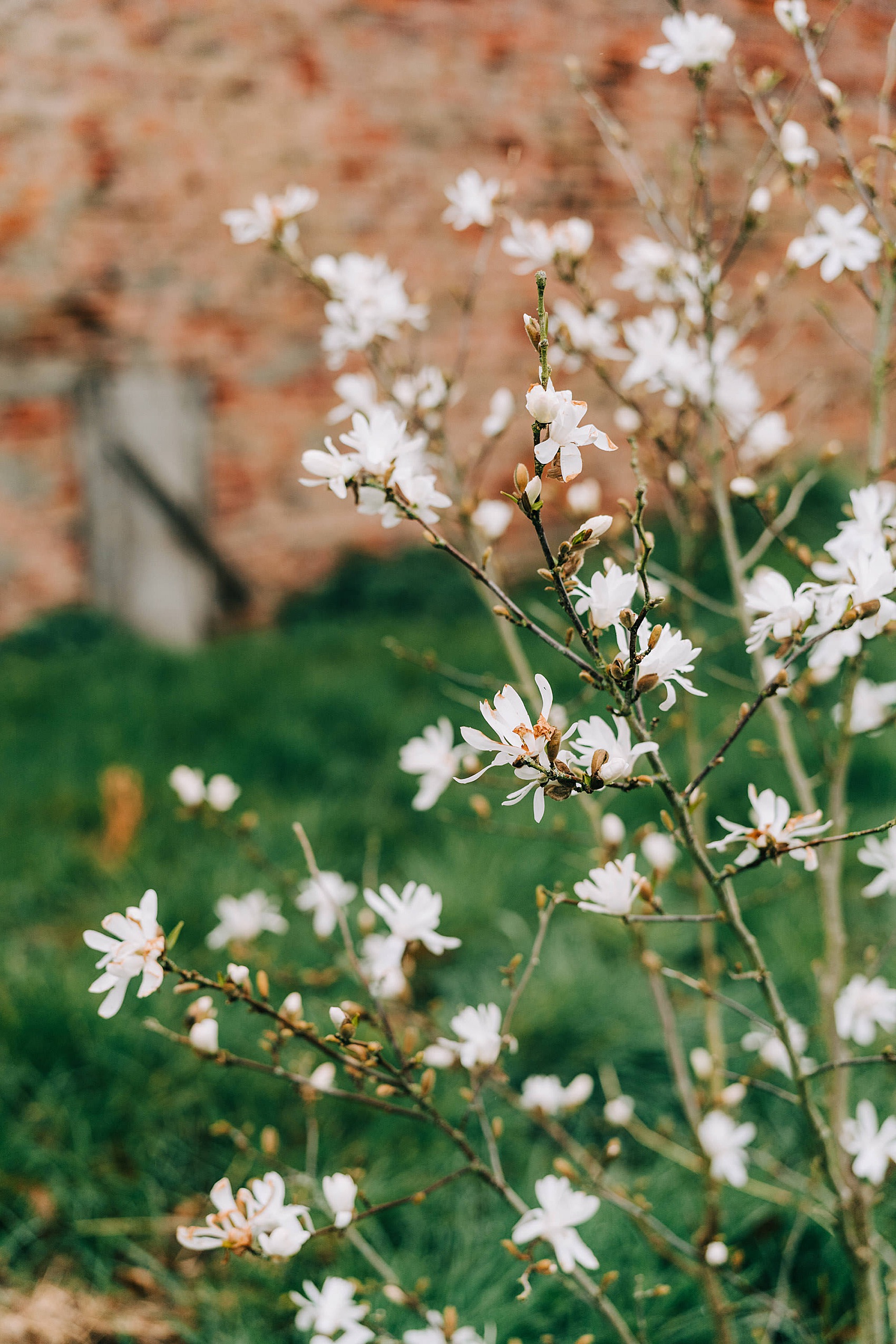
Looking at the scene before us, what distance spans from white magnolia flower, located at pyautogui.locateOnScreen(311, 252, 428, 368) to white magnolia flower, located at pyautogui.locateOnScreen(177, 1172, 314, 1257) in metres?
1.06

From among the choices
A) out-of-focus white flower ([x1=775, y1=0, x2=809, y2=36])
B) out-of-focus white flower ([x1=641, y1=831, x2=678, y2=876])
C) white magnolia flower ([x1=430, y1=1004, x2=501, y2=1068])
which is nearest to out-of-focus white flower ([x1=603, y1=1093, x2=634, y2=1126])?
out-of-focus white flower ([x1=641, y1=831, x2=678, y2=876])

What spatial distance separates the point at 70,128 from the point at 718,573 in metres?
3.59

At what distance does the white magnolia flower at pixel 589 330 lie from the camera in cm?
144

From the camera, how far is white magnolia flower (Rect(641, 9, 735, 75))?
118cm

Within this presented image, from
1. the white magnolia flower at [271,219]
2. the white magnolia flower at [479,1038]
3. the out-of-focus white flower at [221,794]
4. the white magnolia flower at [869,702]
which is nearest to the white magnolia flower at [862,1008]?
the white magnolia flower at [869,702]

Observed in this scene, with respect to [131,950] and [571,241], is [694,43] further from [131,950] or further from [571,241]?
[131,950]

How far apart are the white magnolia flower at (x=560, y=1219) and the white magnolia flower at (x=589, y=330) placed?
110cm

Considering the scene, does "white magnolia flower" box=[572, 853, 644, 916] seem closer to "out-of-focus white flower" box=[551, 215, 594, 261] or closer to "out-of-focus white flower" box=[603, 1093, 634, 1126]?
"out-of-focus white flower" box=[603, 1093, 634, 1126]

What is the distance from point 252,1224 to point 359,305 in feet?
3.82

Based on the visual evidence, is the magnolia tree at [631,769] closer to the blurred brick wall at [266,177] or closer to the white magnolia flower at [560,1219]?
the white magnolia flower at [560,1219]

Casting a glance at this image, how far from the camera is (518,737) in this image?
0.69 meters

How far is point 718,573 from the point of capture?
4.50 metres

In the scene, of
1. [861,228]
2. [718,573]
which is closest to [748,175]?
[861,228]

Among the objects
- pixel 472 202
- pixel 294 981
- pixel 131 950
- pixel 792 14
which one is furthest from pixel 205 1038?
pixel 792 14
